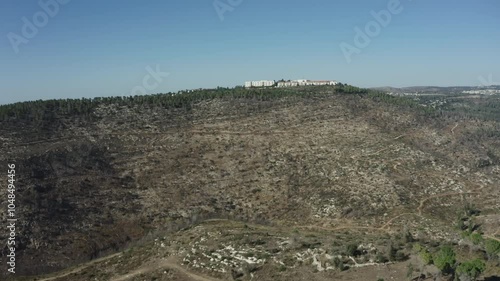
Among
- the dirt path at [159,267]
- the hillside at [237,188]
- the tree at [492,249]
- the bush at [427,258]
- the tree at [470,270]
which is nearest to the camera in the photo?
the tree at [470,270]

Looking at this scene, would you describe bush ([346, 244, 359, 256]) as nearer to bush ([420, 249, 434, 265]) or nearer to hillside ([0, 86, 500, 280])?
hillside ([0, 86, 500, 280])

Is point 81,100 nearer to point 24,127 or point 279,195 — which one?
point 24,127

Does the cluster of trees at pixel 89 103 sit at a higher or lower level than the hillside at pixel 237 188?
higher

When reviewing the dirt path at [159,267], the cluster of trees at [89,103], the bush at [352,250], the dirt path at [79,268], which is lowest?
the dirt path at [79,268]

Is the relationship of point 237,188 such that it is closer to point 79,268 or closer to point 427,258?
point 79,268

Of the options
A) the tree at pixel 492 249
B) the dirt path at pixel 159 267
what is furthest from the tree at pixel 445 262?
the dirt path at pixel 159 267

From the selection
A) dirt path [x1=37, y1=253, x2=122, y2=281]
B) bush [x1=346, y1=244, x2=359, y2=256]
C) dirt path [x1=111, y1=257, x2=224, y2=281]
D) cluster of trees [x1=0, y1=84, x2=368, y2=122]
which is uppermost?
cluster of trees [x1=0, y1=84, x2=368, y2=122]

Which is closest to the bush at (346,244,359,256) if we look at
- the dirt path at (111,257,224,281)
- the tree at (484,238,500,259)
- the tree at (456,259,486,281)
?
the tree at (456,259,486,281)

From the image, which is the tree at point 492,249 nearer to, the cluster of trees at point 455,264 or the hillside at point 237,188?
the cluster of trees at point 455,264

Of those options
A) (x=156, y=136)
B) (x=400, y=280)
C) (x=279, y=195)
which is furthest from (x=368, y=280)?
(x=156, y=136)
